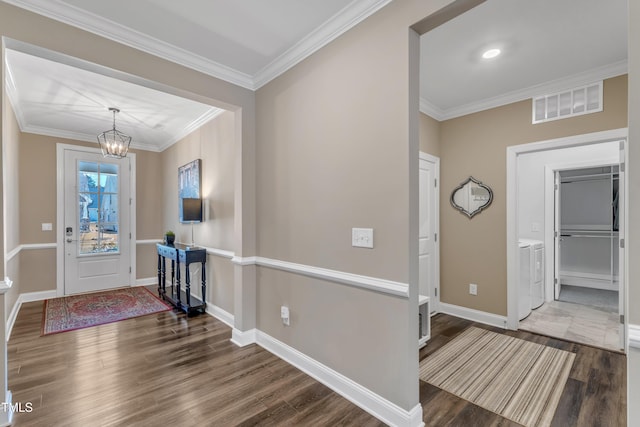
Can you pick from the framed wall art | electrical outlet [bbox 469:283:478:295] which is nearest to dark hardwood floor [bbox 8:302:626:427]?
electrical outlet [bbox 469:283:478:295]

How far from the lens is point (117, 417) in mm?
1815

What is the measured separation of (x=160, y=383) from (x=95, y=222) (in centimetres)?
391

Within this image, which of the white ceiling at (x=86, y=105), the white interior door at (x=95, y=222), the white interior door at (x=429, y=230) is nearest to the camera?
the white ceiling at (x=86, y=105)

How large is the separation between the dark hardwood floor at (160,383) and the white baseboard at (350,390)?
0.16ft

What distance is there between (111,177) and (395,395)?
5604 mm

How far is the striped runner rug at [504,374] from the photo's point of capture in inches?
77.0

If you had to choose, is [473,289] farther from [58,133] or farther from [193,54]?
[58,133]

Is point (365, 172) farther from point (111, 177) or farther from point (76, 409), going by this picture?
point (111, 177)

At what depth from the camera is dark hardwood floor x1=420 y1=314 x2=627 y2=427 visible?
181cm

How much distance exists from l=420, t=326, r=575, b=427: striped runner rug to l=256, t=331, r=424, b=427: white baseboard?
2.04ft

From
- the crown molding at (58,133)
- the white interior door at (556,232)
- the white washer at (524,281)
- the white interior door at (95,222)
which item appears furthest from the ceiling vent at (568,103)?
the white interior door at (95,222)

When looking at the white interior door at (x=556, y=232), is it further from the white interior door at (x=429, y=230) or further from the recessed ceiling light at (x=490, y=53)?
the recessed ceiling light at (x=490, y=53)

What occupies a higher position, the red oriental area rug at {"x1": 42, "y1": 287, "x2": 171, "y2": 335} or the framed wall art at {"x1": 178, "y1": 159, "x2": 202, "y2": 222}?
the framed wall art at {"x1": 178, "y1": 159, "x2": 202, "y2": 222}

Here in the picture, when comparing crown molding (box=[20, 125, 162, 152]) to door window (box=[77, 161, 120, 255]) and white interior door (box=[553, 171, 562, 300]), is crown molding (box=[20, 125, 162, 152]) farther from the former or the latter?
white interior door (box=[553, 171, 562, 300])
